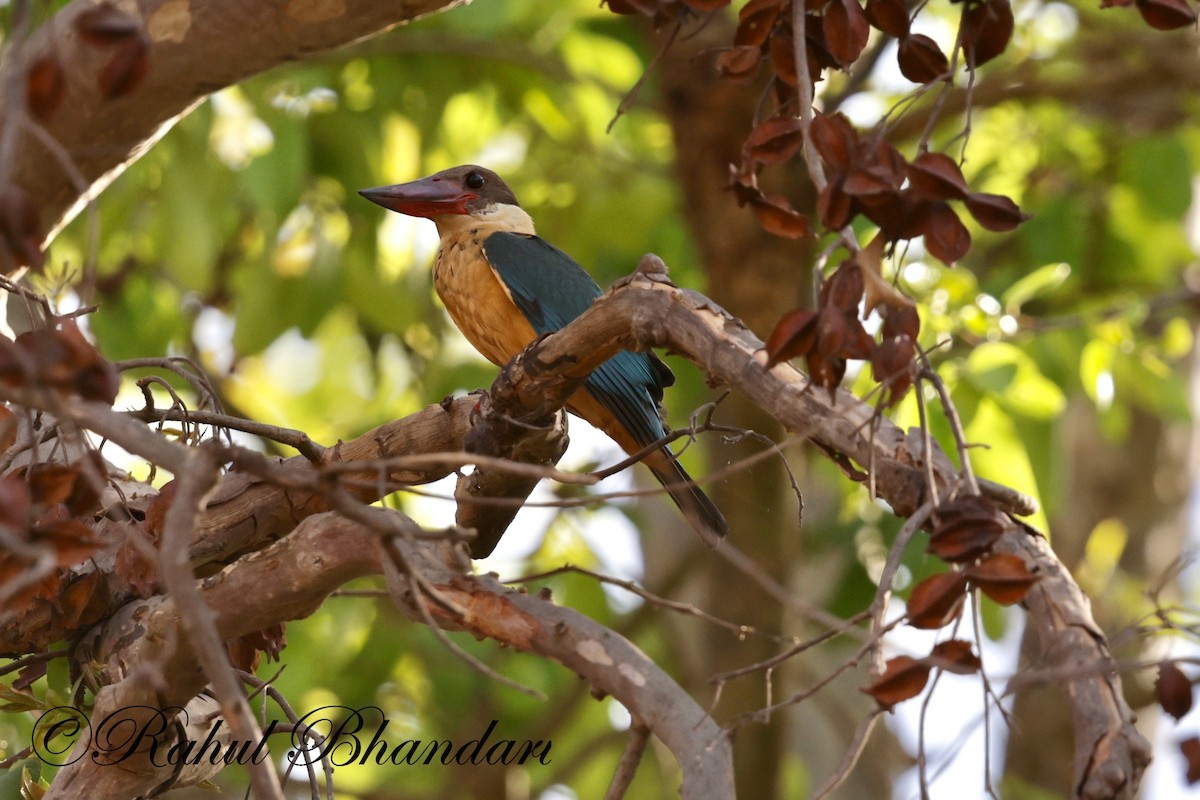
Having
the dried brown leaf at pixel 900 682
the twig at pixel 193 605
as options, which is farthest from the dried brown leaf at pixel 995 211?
the twig at pixel 193 605

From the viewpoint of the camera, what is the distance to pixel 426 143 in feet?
15.8

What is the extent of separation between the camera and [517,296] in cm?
363

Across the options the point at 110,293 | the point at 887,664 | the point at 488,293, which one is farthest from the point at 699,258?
the point at 887,664

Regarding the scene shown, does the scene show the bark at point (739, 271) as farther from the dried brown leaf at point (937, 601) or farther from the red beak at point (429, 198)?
the dried brown leaf at point (937, 601)

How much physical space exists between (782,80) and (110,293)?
11.5ft

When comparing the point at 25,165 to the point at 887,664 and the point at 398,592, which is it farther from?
the point at 887,664

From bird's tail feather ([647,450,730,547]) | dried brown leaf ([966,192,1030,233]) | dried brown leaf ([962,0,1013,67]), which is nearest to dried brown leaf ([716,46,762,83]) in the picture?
dried brown leaf ([962,0,1013,67])

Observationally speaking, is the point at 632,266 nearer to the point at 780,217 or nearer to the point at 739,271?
the point at 739,271

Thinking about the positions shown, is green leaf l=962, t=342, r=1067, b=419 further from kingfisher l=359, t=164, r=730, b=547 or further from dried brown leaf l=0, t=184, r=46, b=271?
dried brown leaf l=0, t=184, r=46, b=271

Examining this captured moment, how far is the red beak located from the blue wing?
34 centimetres

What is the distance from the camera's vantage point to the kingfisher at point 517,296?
331 cm

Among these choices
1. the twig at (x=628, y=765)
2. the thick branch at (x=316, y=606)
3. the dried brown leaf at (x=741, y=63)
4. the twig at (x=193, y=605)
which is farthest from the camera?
the dried brown leaf at (x=741, y=63)

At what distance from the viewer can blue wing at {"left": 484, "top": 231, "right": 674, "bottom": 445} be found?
3.31 m

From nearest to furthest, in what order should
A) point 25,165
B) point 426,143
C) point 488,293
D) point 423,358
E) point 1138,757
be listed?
point 1138,757, point 25,165, point 488,293, point 426,143, point 423,358
